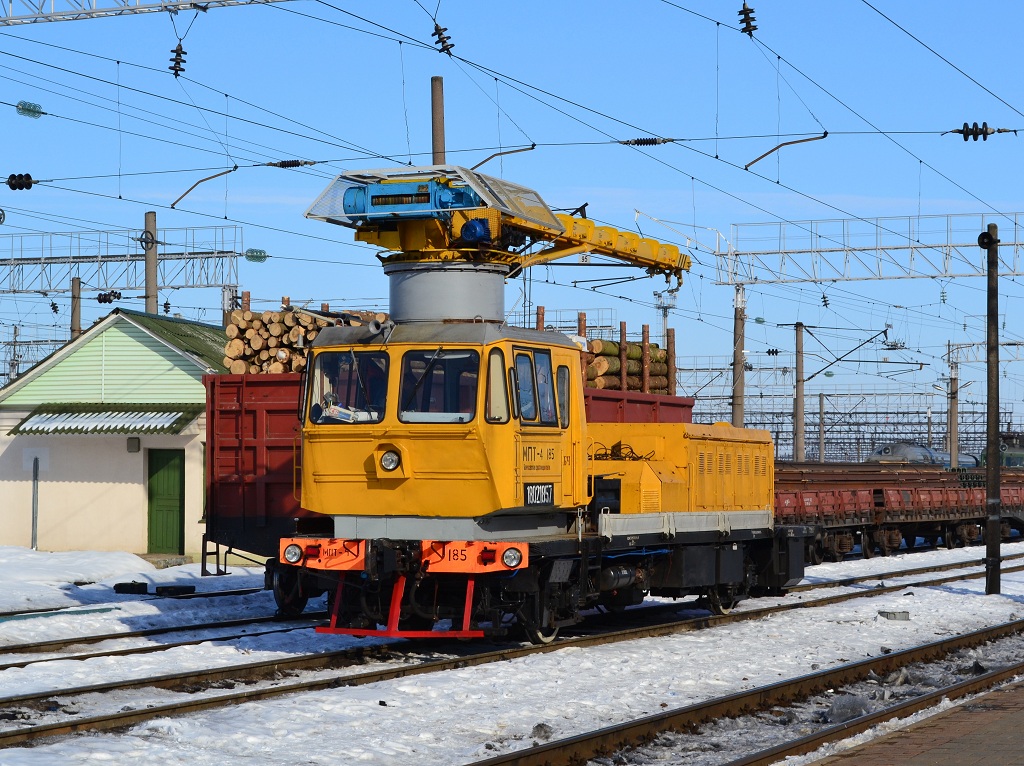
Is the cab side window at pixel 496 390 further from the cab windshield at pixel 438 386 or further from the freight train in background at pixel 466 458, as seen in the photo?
the cab windshield at pixel 438 386

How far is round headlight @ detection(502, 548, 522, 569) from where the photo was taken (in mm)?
12367

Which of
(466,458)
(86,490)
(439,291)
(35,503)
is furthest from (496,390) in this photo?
(35,503)

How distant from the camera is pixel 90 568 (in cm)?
2288

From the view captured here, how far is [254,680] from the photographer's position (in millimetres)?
12125

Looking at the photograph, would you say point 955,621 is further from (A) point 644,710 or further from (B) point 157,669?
(B) point 157,669

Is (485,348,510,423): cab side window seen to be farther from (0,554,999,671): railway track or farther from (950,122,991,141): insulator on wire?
(950,122,991,141): insulator on wire

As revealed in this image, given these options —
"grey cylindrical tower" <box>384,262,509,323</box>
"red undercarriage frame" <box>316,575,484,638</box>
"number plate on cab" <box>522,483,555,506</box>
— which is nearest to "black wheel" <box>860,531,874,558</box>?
"number plate on cab" <box>522,483,555,506</box>

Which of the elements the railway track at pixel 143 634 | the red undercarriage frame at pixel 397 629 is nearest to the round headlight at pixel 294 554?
the red undercarriage frame at pixel 397 629

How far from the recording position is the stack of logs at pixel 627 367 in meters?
20.9

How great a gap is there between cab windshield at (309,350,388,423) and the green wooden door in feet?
47.5

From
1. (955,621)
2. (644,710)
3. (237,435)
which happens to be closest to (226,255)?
(237,435)

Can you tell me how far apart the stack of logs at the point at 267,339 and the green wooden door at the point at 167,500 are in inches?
309

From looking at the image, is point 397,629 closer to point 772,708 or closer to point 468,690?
point 468,690

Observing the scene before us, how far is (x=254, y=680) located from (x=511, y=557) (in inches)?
102
